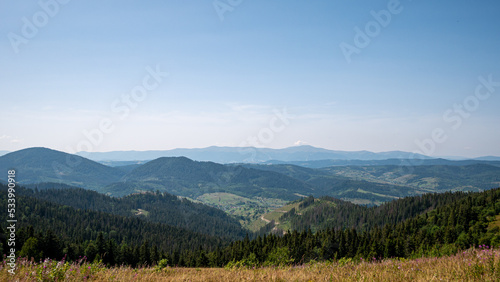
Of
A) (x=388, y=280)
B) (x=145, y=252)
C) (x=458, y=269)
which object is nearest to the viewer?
(x=388, y=280)

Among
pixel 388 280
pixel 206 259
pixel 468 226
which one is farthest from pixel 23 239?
pixel 468 226

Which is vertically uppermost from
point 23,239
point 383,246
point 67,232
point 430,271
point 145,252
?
point 430,271

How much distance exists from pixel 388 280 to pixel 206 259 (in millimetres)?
119932

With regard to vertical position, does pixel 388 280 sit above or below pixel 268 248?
above

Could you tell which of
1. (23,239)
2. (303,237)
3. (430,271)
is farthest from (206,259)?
(430,271)

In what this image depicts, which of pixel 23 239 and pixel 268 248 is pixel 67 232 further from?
pixel 268 248

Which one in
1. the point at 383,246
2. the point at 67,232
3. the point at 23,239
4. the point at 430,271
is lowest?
the point at 67,232

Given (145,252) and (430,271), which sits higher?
(430,271)

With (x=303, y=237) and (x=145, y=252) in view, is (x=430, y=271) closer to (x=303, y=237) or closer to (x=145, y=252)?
(x=303, y=237)

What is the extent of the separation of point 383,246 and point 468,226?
52605mm

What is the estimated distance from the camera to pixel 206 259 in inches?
4555

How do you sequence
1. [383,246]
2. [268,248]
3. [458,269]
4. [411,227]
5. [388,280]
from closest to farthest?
[388,280], [458,269], [383,246], [268,248], [411,227]

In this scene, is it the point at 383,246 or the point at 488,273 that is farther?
the point at 383,246

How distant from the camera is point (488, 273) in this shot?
27.6 feet
